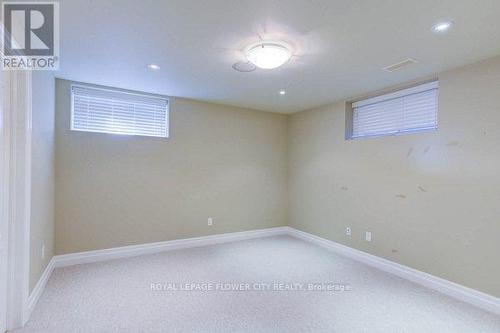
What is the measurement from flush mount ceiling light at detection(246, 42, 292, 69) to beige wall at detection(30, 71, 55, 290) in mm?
1983

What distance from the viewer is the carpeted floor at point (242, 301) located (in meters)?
2.16

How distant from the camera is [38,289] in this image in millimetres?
2523

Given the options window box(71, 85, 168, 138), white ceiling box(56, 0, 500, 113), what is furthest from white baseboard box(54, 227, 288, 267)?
white ceiling box(56, 0, 500, 113)

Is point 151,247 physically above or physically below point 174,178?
below

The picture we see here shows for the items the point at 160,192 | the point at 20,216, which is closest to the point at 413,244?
the point at 160,192

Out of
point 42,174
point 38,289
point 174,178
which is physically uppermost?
point 42,174

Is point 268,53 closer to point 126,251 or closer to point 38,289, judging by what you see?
point 38,289

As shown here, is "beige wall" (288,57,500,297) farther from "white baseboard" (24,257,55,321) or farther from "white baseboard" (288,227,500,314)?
"white baseboard" (24,257,55,321)

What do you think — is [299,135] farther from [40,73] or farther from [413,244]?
[40,73]

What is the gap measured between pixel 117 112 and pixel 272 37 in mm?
2621

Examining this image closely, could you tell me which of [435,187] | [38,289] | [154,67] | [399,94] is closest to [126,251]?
[38,289]

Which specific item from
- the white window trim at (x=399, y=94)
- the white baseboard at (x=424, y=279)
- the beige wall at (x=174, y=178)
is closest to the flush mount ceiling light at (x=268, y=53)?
the white window trim at (x=399, y=94)

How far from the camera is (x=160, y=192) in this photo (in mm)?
3977

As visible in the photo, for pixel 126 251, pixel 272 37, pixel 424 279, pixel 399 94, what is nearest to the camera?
pixel 272 37
